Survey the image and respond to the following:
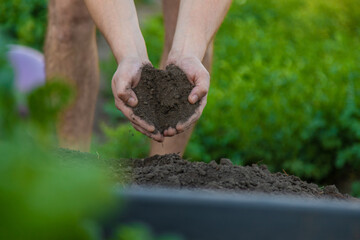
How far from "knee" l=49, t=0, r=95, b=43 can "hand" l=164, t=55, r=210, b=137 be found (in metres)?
0.95

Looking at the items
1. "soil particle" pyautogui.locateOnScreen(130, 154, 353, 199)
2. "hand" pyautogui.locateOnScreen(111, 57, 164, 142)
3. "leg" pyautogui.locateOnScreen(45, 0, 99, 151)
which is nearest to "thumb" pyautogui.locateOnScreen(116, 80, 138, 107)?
"hand" pyautogui.locateOnScreen(111, 57, 164, 142)

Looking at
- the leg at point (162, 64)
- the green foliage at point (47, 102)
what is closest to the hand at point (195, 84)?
the leg at point (162, 64)

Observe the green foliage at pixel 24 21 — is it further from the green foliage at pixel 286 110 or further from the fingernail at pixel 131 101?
the fingernail at pixel 131 101

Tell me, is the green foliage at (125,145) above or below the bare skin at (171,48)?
below

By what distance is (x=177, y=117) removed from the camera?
2221 millimetres

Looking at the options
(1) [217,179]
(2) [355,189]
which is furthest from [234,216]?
(2) [355,189]

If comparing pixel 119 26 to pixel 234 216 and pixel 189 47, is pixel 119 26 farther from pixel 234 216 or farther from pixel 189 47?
pixel 234 216

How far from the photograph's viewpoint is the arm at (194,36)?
222cm

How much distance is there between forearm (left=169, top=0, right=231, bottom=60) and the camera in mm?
2283

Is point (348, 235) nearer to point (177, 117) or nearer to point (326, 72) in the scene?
point (177, 117)

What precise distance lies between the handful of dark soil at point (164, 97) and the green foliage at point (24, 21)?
332 cm

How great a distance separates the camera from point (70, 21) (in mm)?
3010

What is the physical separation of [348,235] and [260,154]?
8.02 ft

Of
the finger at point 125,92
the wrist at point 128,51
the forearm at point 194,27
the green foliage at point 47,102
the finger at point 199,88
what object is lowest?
the finger at point 125,92
